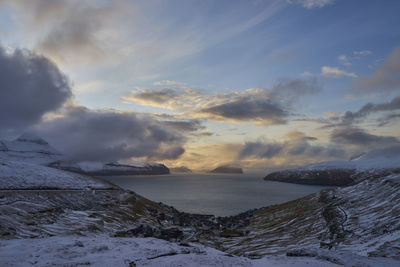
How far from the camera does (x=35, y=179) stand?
4424 inches

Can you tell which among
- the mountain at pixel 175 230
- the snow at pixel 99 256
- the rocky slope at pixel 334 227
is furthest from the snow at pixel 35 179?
the rocky slope at pixel 334 227

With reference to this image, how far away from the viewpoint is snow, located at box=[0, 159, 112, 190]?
335ft

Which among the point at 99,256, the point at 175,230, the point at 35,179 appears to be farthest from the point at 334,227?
the point at 35,179

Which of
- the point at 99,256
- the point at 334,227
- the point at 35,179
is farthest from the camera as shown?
the point at 35,179

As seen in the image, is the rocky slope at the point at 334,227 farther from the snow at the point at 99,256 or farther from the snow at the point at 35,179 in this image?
the snow at the point at 35,179

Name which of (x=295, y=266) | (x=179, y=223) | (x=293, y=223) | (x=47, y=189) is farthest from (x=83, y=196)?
(x=295, y=266)

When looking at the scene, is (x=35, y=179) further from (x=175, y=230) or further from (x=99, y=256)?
(x=99, y=256)

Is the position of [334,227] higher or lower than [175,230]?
higher

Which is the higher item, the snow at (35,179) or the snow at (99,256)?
the snow at (35,179)

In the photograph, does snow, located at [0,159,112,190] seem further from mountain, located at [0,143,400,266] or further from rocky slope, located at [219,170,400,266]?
rocky slope, located at [219,170,400,266]

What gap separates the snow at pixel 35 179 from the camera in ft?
335

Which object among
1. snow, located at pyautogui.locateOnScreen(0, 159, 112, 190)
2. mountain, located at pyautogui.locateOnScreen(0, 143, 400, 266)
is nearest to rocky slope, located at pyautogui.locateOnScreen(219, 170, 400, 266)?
mountain, located at pyautogui.locateOnScreen(0, 143, 400, 266)

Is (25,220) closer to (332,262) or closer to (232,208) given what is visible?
(332,262)

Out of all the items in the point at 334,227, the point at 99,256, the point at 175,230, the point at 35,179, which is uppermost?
the point at 35,179
